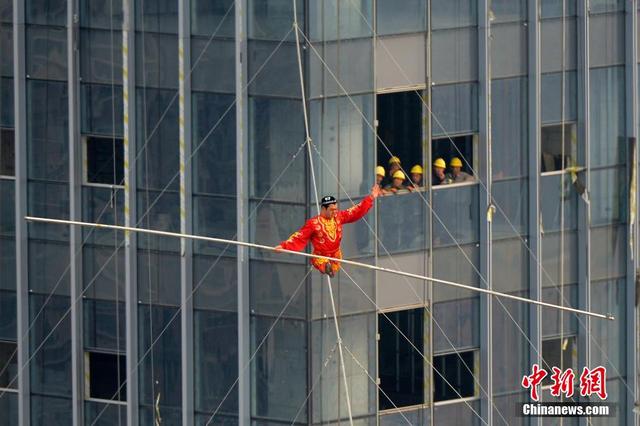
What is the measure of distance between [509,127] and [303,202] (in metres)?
5.69

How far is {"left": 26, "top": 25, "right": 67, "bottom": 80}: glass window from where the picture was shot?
57.2 metres

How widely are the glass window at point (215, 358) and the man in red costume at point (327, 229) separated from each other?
13.9 feet

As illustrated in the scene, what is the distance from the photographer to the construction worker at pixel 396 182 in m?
56.3

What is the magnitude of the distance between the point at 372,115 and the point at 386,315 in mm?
4403

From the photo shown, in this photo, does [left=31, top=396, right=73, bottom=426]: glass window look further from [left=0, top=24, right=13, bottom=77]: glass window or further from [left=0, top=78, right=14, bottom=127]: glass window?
[left=0, top=24, right=13, bottom=77]: glass window

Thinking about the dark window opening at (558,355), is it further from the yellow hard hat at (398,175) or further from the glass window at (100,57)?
the glass window at (100,57)

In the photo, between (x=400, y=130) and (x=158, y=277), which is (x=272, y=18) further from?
(x=158, y=277)

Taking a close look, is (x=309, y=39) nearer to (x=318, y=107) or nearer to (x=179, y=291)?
(x=318, y=107)

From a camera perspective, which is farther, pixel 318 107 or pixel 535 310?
pixel 535 310

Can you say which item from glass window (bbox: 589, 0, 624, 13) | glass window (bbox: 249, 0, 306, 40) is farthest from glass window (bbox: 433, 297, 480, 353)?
glass window (bbox: 249, 0, 306, 40)

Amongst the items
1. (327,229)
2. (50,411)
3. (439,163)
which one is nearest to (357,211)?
(327,229)

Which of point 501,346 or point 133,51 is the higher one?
point 133,51

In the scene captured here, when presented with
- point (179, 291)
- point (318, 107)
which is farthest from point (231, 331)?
point (318, 107)

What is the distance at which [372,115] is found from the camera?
55.7 meters
